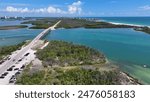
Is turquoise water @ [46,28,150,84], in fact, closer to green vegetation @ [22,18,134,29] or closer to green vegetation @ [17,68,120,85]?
green vegetation @ [22,18,134,29]

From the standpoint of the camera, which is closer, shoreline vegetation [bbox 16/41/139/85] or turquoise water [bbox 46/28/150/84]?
turquoise water [bbox 46/28/150/84]

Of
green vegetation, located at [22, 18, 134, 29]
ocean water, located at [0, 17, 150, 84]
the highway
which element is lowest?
the highway

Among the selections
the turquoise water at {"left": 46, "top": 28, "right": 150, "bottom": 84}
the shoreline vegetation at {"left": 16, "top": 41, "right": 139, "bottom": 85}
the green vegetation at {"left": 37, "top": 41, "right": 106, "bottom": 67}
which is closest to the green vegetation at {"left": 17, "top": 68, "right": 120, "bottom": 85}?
the shoreline vegetation at {"left": 16, "top": 41, "right": 139, "bottom": 85}

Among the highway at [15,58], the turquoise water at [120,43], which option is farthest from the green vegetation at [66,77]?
the highway at [15,58]

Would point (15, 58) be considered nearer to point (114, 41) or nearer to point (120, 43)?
point (114, 41)

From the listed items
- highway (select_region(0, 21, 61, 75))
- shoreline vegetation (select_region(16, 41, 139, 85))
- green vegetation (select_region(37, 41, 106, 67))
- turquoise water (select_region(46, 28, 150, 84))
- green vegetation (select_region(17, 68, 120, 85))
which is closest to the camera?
turquoise water (select_region(46, 28, 150, 84))

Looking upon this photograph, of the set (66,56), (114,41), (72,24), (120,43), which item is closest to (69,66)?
(66,56)

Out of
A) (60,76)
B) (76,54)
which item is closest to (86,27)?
(76,54)

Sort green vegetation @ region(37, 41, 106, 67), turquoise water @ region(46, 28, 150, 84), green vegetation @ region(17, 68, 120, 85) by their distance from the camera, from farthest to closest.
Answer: green vegetation @ region(37, 41, 106, 67) → green vegetation @ region(17, 68, 120, 85) → turquoise water @ region(46, 28, 150, 84)

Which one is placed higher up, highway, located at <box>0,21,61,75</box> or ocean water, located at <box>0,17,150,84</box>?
ocean water, located at <box>0,17,150,84</box>
